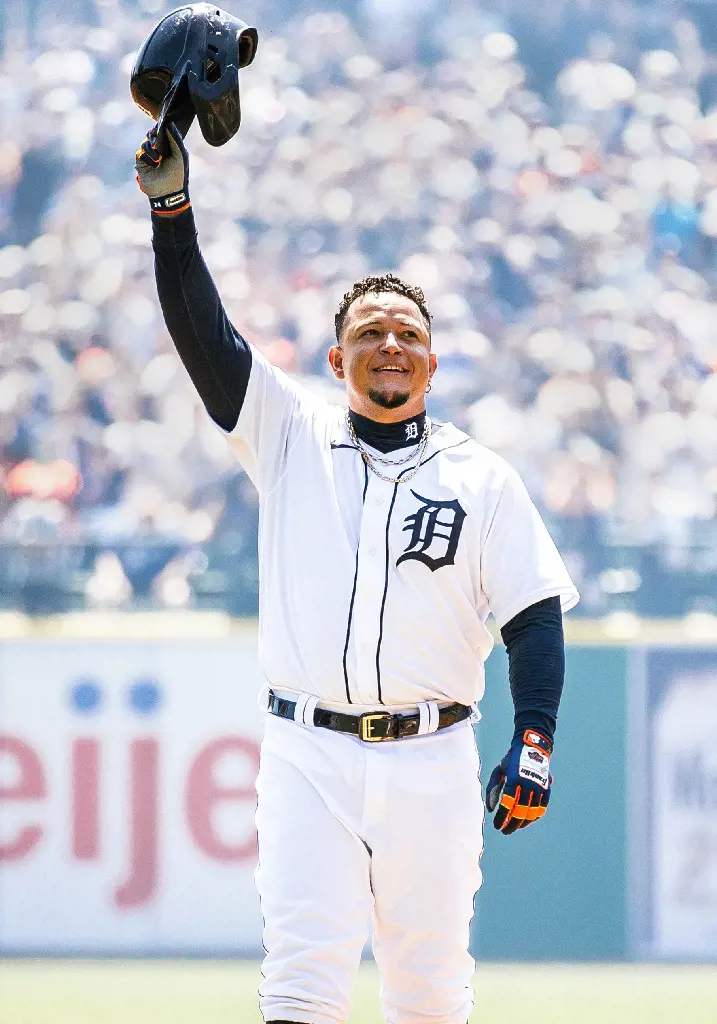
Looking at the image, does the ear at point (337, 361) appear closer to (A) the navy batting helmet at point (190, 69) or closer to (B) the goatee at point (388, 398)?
(B) the goatee at point (388, 398)

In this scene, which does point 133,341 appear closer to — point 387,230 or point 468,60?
point 387,230

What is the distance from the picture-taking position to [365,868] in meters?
2.81

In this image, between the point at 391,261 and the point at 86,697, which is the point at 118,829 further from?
the point at 391,261

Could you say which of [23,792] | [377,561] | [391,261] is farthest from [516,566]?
[391,261]

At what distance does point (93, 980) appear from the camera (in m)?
5.09

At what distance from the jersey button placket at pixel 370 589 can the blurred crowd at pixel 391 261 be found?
285 cm

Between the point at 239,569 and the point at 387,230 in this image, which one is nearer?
the point at 239,569

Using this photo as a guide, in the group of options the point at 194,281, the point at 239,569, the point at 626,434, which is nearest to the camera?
the point at 194,281

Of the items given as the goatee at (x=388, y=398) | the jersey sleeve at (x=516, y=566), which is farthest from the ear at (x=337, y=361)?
the jersey sleeve at (x=516, y=566)

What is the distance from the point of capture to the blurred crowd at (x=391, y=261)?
599cm

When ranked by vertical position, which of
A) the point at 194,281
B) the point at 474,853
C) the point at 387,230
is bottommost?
the point at 474,853

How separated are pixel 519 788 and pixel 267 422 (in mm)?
889

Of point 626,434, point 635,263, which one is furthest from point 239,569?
point 635,263

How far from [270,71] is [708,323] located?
2.44 meters
